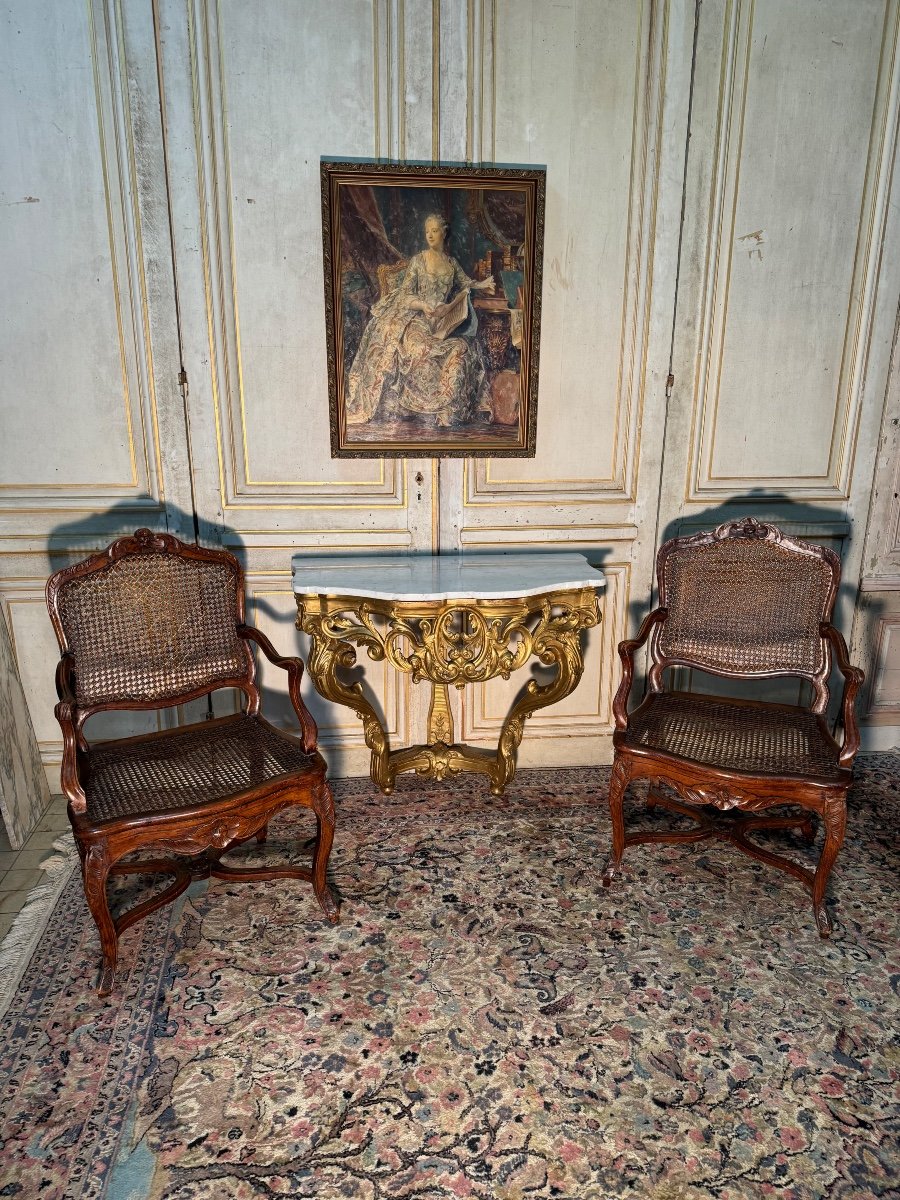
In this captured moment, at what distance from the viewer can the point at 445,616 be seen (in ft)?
8.75

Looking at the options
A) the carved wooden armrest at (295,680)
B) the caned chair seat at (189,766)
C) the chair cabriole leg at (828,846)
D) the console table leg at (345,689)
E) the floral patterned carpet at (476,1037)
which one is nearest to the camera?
the floral patterned carpet at (476,1037)

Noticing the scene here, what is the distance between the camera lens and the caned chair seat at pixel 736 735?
7.94 feet

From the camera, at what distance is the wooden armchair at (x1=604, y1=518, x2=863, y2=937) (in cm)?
251

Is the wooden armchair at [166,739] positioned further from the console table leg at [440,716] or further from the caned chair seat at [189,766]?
the console table leg at [440,716]

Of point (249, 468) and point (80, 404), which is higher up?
point (80, 404)

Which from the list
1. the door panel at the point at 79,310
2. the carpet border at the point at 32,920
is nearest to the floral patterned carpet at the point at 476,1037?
the carpet border at the point at 32,920

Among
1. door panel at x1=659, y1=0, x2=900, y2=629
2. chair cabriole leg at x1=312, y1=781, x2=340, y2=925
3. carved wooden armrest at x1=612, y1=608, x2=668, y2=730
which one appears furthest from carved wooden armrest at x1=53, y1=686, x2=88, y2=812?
door panel at x1=659, y1=0, x2=900, y2=629

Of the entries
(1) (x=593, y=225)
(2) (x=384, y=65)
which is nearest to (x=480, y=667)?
(1) (x=593, y=225)

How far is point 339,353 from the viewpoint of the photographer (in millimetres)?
2895

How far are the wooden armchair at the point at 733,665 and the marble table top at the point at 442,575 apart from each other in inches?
13.7

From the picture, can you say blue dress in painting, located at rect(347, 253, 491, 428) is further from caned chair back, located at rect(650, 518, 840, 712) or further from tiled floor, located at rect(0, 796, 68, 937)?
tiled floor, located at rect(0, 796, 68, 937)

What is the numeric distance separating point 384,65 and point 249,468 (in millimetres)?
1446

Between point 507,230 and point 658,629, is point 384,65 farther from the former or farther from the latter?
point 658,629

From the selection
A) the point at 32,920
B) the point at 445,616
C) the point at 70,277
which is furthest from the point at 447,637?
the point at 70,277
